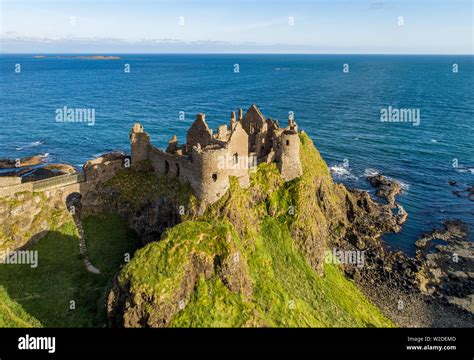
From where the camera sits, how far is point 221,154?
46594 millimetres

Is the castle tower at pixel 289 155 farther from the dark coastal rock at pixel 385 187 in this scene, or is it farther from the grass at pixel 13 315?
the dark coastal rock at pixel 385 187

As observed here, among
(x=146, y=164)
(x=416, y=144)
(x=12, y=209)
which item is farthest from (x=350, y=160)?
(x=12, y=209)

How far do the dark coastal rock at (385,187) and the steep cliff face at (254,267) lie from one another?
65.6 ft

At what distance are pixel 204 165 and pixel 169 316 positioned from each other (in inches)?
681

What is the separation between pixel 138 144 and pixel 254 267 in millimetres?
24424

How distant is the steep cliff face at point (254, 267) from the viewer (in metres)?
38.0

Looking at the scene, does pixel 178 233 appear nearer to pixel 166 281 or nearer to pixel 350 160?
pixel 166 281

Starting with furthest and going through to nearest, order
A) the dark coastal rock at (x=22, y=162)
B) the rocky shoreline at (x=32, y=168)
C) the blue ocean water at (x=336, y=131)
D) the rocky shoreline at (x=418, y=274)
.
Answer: the dark coastal rock at (x=22, y=162)
the blue ocean water at (x=336, y=131)
the rocky shoreline at (x=32, y=168)
the rocky shoreline at (x=418, y=274)

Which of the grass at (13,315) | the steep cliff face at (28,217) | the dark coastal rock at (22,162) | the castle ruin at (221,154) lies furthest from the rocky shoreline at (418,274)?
the dark coastal rock at (22,162)

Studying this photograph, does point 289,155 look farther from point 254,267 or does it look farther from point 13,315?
point 13,315

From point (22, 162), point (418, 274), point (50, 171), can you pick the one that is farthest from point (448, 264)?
point (22, 162)

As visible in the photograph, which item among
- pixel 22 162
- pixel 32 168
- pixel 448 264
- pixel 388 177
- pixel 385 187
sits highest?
pixel 22 162

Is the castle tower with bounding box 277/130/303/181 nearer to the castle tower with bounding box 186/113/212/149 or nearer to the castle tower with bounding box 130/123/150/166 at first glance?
the castle tower with bounding box 186/113/212/149

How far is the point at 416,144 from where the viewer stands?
4715 inches
